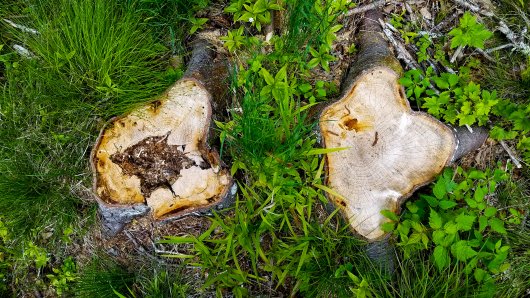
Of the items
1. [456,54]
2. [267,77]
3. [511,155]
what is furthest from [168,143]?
[511,155]

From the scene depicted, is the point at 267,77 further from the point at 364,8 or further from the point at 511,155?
the point at 511,155

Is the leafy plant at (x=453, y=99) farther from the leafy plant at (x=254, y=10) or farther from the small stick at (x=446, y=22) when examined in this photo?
the leafy plant at (x=254, y=10)

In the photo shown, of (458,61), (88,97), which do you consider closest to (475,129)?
(458,61)

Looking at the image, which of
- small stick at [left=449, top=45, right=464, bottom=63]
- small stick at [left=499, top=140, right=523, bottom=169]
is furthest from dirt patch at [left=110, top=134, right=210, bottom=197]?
small stick at [left=499, top=140, right=523, bottom=169]

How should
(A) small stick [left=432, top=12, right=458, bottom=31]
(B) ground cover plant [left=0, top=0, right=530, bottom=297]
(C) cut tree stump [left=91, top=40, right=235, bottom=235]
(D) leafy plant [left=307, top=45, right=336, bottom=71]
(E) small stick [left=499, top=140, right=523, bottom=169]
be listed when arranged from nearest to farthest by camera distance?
(C) cut tree stump [left=91, top=40, right=235, bottom=235]
(B) ground cover plant [left=0, top=0, right=530, bottom=297]
(D) leafy plant [left=307, top=45, right=336, bottom=71]
(E) small stick [left=499, top=140, right=523, bottom=169]
(A) small stick [left=432, top=12, right=458, bottom=31]

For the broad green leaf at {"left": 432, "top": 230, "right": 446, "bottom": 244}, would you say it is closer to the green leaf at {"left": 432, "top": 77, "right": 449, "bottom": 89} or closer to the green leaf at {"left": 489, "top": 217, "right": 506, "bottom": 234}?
the green leaf at {"left": 489, "top": 217, "right": 506, "bottom": 234}

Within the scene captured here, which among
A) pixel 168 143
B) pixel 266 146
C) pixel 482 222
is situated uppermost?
pixel 168 143

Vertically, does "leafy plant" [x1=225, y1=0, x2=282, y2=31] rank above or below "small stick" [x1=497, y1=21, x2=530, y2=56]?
above

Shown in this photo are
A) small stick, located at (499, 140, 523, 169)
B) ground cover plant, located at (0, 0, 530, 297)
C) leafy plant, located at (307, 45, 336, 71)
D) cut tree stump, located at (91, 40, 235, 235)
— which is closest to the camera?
cut tree stump, located at (91, 40, 235, 235)
